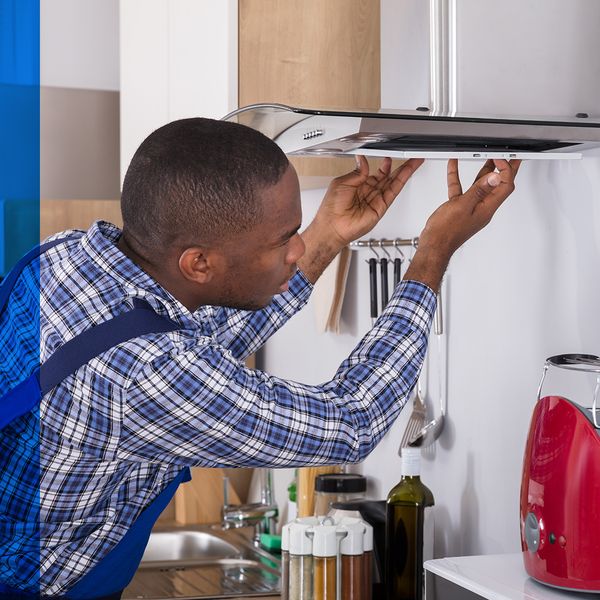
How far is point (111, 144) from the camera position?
3408mm

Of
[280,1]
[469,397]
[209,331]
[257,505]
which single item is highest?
[280,1]

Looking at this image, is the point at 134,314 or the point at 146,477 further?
the point at 146,477

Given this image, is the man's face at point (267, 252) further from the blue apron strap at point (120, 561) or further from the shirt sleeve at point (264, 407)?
the blue apron strap at point (120, 561)

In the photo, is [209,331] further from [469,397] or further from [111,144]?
[111,144]

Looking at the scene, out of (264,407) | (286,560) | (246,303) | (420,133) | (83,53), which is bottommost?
(286,560)

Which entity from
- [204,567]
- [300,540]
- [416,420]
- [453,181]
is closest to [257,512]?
[204,567]

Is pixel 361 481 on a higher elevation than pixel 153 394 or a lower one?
lower

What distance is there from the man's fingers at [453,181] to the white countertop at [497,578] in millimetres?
507

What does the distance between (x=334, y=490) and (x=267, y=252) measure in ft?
3.17

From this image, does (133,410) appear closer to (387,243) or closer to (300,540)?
(300,540)

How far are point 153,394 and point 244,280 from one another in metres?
0.20

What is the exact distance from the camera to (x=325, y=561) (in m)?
1.63

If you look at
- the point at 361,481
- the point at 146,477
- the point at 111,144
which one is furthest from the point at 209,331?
the point at 111,144

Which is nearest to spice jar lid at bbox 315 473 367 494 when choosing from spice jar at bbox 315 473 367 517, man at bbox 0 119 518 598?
spice jar at bbox 315 473 367 517
